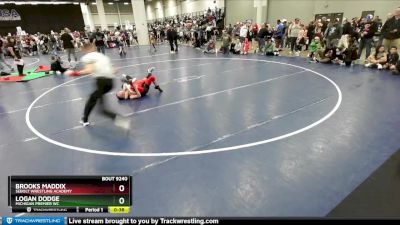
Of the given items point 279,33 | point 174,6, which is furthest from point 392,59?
point 174,6

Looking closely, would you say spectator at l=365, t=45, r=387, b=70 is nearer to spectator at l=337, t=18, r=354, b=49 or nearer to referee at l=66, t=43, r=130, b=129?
spectator at l=337, t=18, r=354, b=49

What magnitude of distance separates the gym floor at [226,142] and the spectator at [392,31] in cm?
220

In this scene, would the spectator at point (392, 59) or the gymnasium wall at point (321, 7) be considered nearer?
the spectator at point (392, 59)

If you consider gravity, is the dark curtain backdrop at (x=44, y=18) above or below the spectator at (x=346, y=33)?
above

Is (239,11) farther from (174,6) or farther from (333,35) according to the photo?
(174,6)

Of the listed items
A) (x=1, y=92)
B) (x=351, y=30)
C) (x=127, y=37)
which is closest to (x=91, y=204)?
(x=1, y=92)

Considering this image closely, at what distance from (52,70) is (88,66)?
9019 millimetres

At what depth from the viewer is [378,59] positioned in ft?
32.0

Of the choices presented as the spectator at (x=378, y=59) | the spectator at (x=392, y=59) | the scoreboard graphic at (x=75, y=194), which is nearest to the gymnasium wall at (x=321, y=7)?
the spectator at (x=378, y=59)

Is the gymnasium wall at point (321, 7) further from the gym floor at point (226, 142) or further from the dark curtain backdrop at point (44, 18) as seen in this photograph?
the dark curtain backdrop at point (44, 18)

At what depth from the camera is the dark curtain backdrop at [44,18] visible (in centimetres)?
3219

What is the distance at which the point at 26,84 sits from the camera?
10508 mm

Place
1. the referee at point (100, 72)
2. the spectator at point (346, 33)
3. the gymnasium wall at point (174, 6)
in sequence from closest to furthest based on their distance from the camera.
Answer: the referee at point (100, 72) → the spectator at point (346, 33) → the gymnasium wall at point (174, 6)

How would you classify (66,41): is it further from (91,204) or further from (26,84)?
(91,204)
